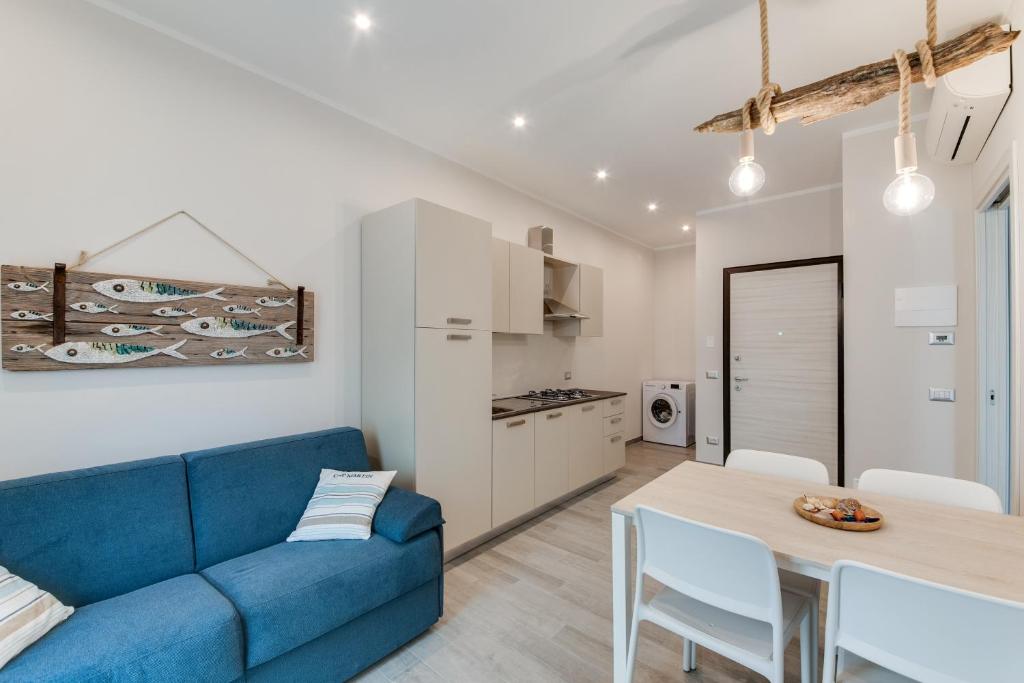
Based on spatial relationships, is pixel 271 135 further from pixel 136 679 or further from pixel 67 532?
pixel 136 679

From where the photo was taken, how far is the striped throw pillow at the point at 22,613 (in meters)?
1.17

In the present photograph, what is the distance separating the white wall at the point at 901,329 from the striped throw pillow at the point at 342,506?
3252mm

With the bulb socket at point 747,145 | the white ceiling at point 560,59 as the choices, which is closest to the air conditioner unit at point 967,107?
the white ceiling at point 560,59

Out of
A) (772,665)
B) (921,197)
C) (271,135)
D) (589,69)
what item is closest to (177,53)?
(271,135)

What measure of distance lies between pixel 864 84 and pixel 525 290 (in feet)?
8.02

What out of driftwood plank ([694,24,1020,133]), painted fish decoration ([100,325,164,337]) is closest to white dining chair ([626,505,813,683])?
driftwood plank ([694,24,1020,133])

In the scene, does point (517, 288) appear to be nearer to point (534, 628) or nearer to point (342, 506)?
point (342, 506)

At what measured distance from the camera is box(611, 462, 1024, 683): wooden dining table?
3.54ft

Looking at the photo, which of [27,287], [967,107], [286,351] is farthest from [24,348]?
[967,107]

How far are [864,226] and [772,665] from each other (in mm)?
3085

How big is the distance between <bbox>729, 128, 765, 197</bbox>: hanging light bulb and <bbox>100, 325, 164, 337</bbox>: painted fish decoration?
101 inches

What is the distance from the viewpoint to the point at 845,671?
3.76 feet

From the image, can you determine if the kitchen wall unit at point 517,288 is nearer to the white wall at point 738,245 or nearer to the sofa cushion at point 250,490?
the sofa cushion at point 250,490

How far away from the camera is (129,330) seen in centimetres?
193
